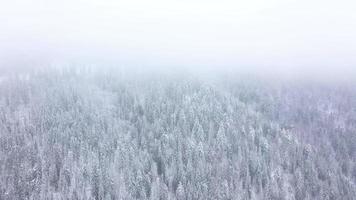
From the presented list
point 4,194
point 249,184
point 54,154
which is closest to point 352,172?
point 249,184

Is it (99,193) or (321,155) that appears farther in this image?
(321,155)

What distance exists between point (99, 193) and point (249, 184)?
49.6 metres

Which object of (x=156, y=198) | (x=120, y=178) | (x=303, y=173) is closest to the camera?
(x=156, y=198)

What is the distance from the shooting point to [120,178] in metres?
166

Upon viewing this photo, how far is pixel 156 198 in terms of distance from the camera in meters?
156

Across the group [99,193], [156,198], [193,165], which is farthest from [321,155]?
[99,193]

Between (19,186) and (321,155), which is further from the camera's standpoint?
(321,155)

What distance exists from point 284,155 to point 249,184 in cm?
2670

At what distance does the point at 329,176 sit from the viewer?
6875 inches

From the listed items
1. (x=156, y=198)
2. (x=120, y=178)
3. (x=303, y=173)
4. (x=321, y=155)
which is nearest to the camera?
(x=156, y=198)

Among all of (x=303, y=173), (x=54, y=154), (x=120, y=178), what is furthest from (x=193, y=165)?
(x=54, y=154)

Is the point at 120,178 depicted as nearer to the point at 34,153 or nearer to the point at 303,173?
the point at 34,153

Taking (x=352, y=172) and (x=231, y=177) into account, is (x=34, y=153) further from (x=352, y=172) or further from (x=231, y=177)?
(x=352, y=172)

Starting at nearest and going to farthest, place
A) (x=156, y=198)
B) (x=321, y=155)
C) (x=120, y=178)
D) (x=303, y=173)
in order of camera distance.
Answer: (x=156, y=198)
(x=120, y=178)
(x=303, y=173)
(x=321, y=155)
